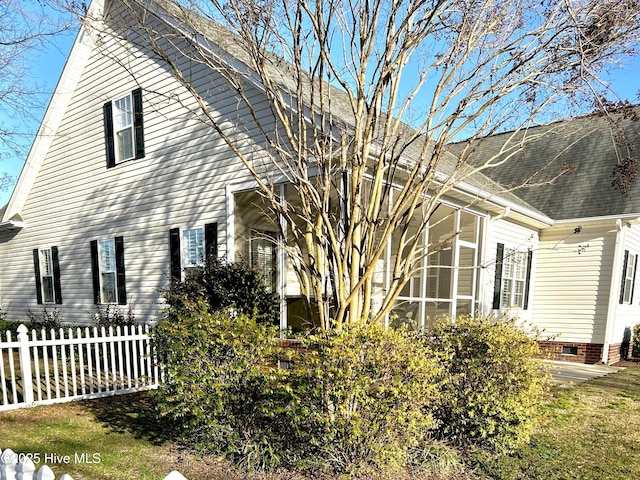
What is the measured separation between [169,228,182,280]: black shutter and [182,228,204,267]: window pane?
13cm

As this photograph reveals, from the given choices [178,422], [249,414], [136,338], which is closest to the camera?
[249,414]

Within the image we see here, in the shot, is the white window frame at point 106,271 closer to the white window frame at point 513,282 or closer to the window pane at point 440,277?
the window pane at point 440,277

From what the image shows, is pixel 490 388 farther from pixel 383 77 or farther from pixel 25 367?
pixel 25 367

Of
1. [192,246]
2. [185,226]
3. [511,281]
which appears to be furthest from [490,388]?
[511,281]

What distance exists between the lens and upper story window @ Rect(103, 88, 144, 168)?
336 inches

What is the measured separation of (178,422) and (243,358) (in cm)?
156

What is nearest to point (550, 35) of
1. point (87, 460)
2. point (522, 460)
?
point (522, 460)

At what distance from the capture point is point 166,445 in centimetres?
384

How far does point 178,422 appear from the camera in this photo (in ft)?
13.9

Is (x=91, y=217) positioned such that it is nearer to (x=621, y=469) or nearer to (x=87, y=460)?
(x=87, y=460)

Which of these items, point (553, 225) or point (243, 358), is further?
point (553, 225)

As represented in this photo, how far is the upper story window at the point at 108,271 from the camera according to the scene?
890 cm

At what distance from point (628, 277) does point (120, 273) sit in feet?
42.6

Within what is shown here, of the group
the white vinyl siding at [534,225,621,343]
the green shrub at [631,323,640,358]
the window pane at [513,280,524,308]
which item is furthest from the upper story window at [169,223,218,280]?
the green shrub at [631,323,640,358]
